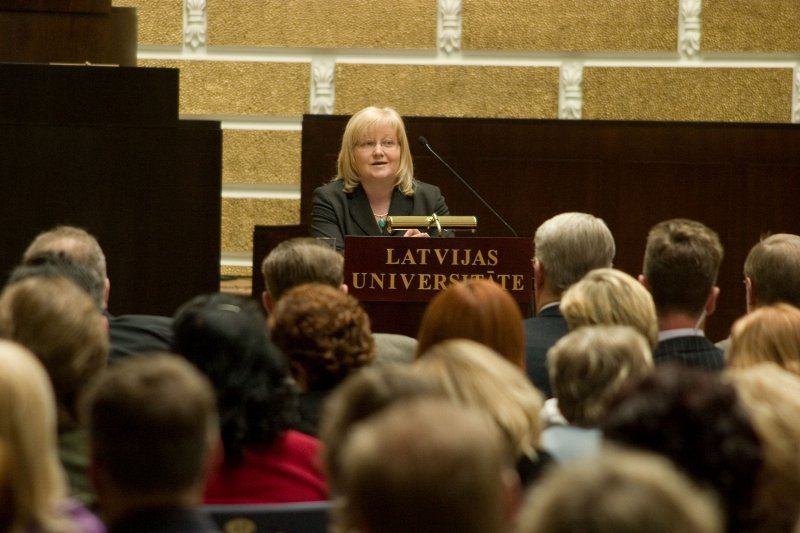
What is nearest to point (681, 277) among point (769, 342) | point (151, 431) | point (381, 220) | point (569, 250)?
point (569, 250)

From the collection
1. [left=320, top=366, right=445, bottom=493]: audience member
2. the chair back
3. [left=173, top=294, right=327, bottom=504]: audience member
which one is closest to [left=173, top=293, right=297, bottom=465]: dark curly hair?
[left=173, top=294, right=327, bottom=504]: audience member

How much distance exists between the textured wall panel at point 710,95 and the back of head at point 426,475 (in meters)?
6.37

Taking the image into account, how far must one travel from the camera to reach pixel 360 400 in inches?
77.8

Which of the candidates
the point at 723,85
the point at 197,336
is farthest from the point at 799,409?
the point at 723,85

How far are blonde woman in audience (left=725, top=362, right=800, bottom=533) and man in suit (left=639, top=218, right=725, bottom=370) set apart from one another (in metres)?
1.59

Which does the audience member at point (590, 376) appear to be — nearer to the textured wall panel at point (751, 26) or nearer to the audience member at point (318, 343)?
the audience member at point (318, 343)

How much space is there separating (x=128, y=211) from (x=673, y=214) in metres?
3.13

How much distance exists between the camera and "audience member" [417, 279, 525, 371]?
3104mm

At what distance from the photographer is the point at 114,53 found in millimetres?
5992

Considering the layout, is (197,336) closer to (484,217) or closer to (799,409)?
(799,409)

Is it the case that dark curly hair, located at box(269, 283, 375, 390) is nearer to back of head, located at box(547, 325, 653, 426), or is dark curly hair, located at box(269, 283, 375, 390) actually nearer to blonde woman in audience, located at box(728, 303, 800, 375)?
back of head, located at box(547, 325, 653, 426)

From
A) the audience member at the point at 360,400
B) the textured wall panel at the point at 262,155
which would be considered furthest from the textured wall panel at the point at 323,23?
the audience member at the point at 360,400

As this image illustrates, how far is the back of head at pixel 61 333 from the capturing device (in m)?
2.50

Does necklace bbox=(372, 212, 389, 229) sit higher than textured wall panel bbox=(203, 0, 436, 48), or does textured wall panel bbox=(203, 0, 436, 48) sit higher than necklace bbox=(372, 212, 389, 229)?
textured wall panel bbox=(203, 0, 436, 48)
